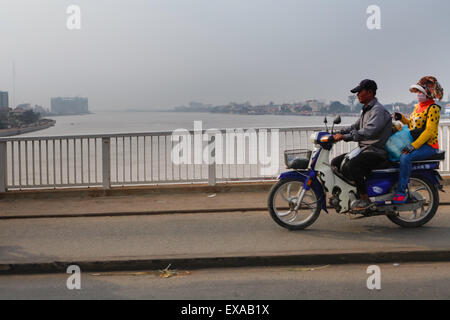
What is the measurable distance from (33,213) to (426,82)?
6.12 metres

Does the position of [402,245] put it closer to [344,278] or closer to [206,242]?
[344,278]

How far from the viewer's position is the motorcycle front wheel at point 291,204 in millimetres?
7352

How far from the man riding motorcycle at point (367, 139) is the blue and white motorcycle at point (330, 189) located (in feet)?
0.39

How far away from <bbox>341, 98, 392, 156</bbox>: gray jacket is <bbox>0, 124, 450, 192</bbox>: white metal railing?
4.02 metres

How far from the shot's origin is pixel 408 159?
7227 mm

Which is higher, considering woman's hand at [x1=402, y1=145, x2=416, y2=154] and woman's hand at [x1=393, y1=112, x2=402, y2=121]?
woman's hand at [x1=393, y1=112, x2=402, y2=121]

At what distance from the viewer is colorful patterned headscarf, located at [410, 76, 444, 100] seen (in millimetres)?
7379

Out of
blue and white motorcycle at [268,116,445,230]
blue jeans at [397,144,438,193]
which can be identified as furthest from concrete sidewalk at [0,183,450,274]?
blue jeans at [397,144,438,193]

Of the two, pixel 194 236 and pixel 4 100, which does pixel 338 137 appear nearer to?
pixel 194 236

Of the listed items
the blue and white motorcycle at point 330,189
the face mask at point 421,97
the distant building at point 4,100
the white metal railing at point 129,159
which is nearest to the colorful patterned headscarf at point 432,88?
the face mask at point 421,97

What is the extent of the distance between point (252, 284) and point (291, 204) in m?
2.27

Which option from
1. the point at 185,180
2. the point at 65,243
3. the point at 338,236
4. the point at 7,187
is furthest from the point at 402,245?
the point at 7,187

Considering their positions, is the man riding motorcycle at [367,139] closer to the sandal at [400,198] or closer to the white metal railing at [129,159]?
the sandal at [400,198]

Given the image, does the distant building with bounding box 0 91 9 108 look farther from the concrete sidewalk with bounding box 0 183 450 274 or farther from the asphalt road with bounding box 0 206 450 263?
the asphalt road with bounding box 0 206 450 263
